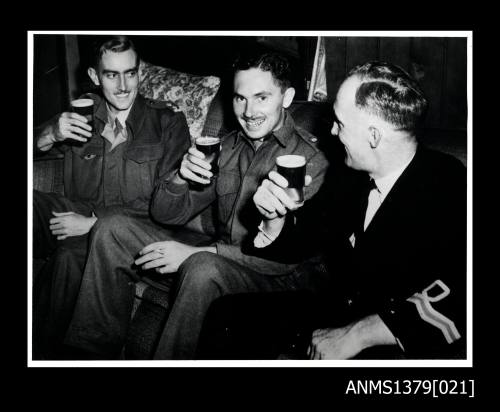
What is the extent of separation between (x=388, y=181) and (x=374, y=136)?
0.16m

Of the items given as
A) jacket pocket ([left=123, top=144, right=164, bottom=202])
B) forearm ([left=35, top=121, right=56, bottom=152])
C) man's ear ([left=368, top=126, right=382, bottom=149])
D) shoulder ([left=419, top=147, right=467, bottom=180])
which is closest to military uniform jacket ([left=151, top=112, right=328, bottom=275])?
jacket pocket ([left=123, top=144, right=164, bottom=202])

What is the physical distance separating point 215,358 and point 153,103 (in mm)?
1296

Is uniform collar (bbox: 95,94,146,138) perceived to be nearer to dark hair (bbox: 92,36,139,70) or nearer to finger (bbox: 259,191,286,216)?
dark hair (bbox: 92,36,139,70)

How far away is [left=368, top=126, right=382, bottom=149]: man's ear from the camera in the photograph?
4.62ft

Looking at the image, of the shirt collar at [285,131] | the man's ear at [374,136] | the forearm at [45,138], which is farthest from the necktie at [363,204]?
the forearm at [45,138]

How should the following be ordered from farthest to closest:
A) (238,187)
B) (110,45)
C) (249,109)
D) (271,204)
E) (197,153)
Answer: (110,45), (238,187), (249,109), (197,153), (271,204)

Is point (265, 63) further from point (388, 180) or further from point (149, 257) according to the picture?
point (149, 257)

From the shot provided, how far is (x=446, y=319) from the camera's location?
4.06 feet

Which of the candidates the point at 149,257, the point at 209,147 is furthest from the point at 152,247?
the point at 209,147

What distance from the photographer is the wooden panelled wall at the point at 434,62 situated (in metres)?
1.70

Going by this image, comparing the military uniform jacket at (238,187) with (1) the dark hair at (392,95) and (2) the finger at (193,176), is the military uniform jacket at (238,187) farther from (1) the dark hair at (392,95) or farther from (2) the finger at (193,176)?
(1) the dark hair at (392,95)

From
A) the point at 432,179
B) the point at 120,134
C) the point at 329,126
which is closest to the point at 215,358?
the point at 432,179

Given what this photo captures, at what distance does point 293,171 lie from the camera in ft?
4.26

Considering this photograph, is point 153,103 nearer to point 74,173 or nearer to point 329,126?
point 74,173
